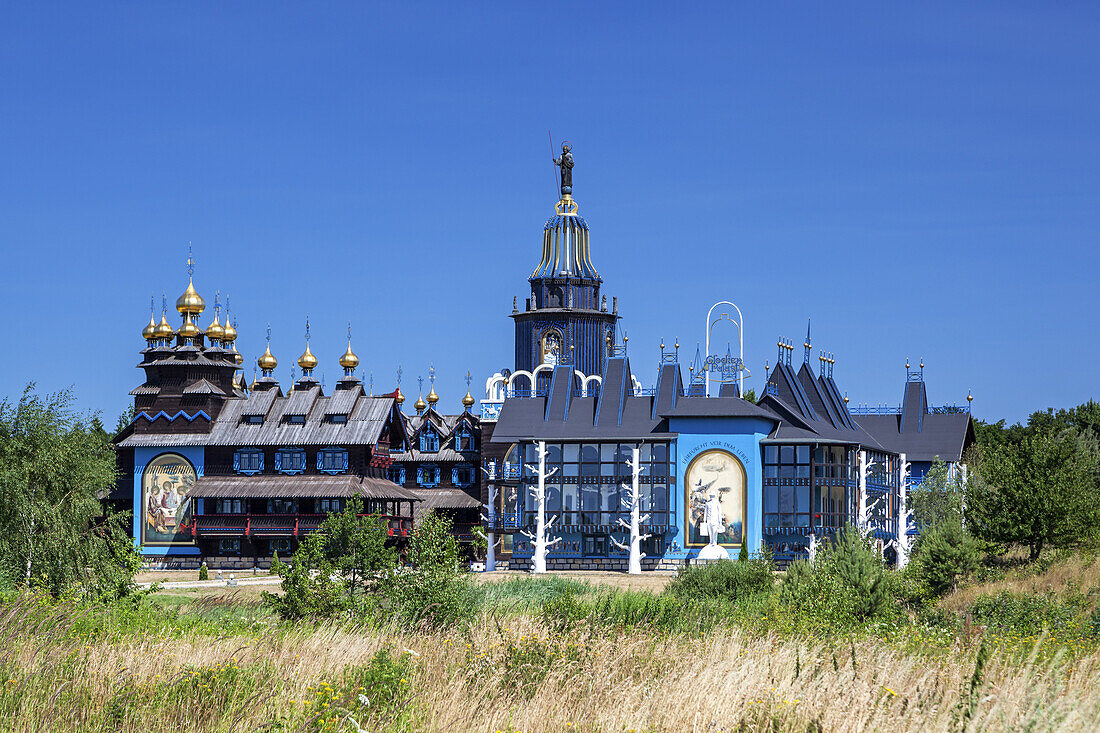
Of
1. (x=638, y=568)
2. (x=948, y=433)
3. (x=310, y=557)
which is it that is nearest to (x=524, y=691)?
(x=310, y=557)

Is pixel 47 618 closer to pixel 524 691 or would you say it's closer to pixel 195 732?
pixel 195 732

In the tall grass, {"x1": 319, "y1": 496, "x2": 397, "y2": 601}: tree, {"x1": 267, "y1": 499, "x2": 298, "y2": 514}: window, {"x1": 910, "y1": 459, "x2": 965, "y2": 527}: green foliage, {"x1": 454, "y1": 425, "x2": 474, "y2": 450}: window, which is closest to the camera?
the tall grass

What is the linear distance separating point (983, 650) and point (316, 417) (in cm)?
5522

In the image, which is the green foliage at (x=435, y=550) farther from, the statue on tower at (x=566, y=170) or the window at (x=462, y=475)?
the statue on tower at (x=566, y=170)

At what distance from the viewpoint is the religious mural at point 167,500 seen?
6756 centimetres

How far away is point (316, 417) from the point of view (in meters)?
67.6

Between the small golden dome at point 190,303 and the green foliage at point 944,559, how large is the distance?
4639 centimetres

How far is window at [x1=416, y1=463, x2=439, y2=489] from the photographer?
236 feet

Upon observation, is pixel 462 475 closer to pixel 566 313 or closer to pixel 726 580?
pixel 566 313

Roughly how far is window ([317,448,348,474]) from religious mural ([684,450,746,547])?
57.6 ft

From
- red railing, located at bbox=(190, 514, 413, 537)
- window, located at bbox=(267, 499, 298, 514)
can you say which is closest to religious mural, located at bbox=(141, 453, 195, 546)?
red railing, located at bbox=(190, 514, 413, 537)

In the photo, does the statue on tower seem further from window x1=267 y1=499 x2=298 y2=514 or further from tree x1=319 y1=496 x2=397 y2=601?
tree x1=319 y1=496 x2=397 y2=601

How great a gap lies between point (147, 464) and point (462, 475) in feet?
53.5

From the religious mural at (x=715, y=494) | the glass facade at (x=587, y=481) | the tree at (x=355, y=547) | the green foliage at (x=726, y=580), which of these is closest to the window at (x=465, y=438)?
the glass facade at (x=587, y=481)
